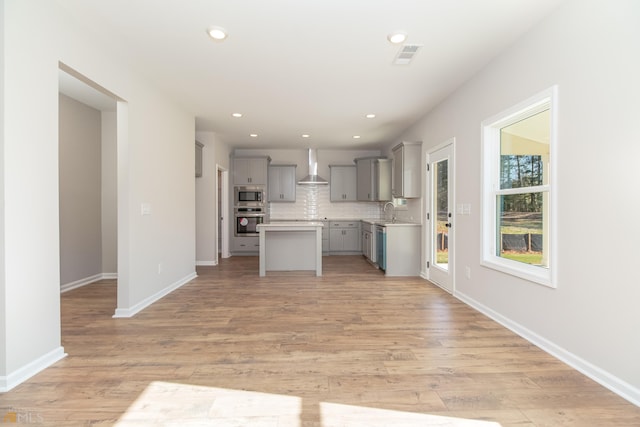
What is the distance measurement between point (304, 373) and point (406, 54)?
2974 millimetres

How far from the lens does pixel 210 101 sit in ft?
14.2

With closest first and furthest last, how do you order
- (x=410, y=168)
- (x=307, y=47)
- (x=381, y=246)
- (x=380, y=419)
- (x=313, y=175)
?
(x=380, y=419), (x=307, y=47), (x=410, y=168), (x=381, y=246), (x=313, y=175)

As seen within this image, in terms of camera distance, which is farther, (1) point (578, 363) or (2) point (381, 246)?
(2) point (381, 246)

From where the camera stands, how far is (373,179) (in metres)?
7.29

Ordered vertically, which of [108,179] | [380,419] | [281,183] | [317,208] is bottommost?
[380,419]

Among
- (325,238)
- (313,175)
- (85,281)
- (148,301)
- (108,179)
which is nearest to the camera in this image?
(148,301)

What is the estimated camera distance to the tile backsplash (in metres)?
8.09

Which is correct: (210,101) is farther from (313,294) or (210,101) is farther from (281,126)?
(313,294)

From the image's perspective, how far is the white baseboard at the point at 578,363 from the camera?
5.99 ft

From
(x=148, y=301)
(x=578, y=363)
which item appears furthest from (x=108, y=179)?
(x=578, y=363)

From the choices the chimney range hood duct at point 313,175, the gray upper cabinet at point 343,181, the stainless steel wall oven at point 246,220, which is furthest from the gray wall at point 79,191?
the gray upper cabinet at point 343,181

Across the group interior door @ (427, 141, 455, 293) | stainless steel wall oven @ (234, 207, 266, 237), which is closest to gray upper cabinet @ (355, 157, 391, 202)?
interior door @ (427, 141, 455, 293)

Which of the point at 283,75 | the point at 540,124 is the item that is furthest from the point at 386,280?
the point at 283,75

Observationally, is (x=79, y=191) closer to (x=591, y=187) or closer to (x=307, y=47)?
(x=307, y=47)
